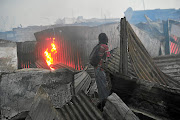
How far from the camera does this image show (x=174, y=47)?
8.70 m

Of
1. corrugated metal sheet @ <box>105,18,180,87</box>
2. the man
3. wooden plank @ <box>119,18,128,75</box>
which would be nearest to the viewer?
wooden plank @ <box>119,18,128,75</box>

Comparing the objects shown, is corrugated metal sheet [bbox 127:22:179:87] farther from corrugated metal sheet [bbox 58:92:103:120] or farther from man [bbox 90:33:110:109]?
man [bbox 90:33:110:109]

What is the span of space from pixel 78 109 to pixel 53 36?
28.4ft

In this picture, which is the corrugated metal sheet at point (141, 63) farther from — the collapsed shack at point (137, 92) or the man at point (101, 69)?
the man at point (101, 69)

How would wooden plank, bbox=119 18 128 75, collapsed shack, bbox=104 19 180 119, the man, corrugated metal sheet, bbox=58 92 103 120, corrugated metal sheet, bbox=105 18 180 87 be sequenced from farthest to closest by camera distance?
the man → corrugated metal sheet, bbox=105 18 180 87 → wooden plank, bbox=119 18 128 75 → corrugated metal sheet, bbox=58 92 103 120 → collapsed shack, bbox=104 19 180 119

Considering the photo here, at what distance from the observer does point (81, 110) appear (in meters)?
2.09

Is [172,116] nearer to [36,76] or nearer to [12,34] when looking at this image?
[36,76]

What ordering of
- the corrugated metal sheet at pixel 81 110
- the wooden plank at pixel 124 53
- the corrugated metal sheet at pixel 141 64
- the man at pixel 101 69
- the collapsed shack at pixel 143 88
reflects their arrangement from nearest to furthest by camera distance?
the collapsed shack at pixel 143 88 < the corrugated metal sheet at pixel 81 110 < the wooden plank at pixel 124 53 < the corrugated metal sheet at pixel 141 64 < the man at pixel 101 69

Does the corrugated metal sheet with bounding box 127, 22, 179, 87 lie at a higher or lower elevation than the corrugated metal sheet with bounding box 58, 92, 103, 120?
higher

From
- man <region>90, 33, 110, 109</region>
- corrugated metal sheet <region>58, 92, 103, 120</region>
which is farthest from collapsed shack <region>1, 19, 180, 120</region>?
man <region>90, 33, 110, 109</region>

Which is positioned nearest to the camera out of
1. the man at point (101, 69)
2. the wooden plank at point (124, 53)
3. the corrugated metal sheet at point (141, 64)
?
the wooden plank at point (124, 53)

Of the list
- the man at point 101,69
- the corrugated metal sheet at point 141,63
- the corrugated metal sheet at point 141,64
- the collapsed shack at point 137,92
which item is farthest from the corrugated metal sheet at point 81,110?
the man at point 101,69

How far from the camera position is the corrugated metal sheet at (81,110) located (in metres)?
1.94

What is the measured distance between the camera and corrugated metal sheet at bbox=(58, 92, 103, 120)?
1.94 meters
